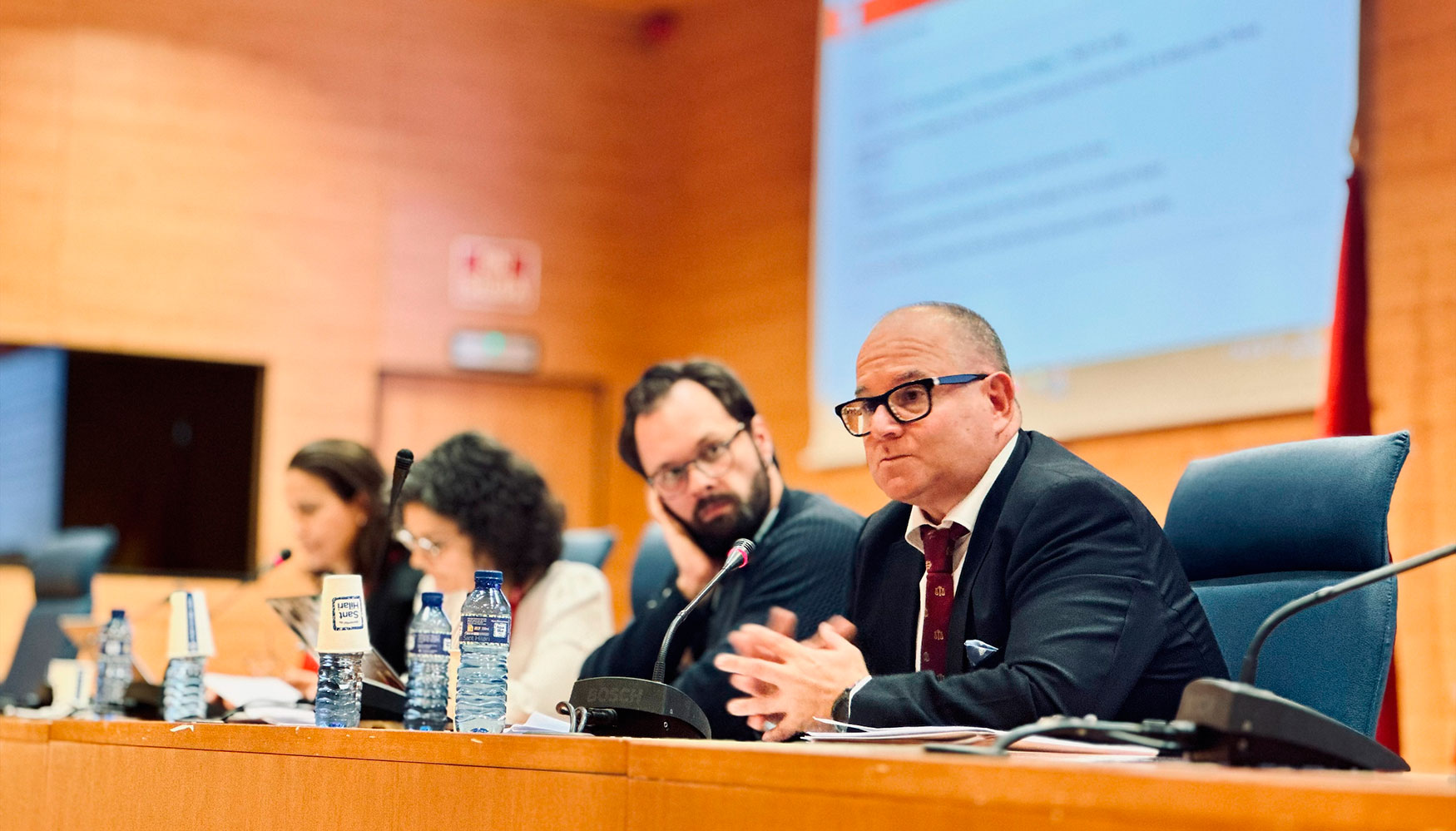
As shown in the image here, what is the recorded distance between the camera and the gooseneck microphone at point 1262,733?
3.53 feet

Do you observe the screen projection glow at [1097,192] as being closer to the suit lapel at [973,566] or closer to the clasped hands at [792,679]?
the suit lapel at [973,566]

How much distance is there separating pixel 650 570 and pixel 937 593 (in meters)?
1.34

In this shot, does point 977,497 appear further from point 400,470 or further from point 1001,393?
point 400,470

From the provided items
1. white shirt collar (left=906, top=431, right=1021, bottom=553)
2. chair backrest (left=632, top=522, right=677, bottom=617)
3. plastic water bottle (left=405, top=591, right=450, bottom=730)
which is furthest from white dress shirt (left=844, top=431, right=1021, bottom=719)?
chair backrest (left=632, top=522, right=677, bottom=617)

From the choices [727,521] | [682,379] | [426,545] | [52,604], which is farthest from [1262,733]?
[52,604]

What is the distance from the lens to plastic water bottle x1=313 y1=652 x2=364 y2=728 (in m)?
1.84

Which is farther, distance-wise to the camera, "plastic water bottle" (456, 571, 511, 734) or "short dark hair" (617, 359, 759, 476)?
"short dark hair" (617, 359, 759, 476)

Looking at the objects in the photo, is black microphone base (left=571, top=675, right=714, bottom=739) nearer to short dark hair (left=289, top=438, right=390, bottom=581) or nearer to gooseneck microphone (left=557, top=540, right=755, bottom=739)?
gooseneck microphone (left=557, top=540, right=755, bottom=739)

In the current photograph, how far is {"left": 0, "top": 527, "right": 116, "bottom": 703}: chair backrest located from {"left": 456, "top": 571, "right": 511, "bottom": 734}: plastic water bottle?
290cm

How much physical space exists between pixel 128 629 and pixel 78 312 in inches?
122

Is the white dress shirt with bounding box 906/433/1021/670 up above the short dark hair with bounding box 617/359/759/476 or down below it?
below

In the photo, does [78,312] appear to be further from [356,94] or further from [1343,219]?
[1343,219]

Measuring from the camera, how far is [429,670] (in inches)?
77.5

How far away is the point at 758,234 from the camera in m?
5.95
